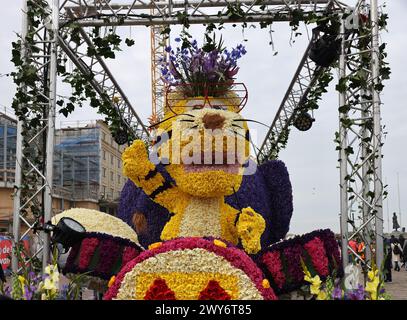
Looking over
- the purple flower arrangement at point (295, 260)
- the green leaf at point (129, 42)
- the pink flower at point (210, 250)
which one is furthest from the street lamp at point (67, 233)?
the green leaf at point (129, 42)

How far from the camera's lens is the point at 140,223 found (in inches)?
180

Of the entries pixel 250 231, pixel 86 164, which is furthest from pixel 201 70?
pixel 86 164

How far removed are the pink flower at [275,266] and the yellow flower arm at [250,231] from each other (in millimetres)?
142

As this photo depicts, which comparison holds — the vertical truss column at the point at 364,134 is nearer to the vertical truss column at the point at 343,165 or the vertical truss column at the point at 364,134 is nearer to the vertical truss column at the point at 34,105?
the vertical truss column at the point at 343,165

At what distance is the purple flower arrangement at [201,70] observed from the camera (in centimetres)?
415

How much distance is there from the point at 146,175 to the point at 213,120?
82 centimetres

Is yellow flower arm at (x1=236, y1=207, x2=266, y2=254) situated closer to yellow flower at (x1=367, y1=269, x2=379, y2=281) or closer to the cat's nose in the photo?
the cat's nose

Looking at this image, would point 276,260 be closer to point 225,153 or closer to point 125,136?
point 225,153

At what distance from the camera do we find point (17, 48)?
5.34 m

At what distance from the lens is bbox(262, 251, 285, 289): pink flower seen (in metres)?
3.42

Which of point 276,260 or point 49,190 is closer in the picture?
point 276,260
